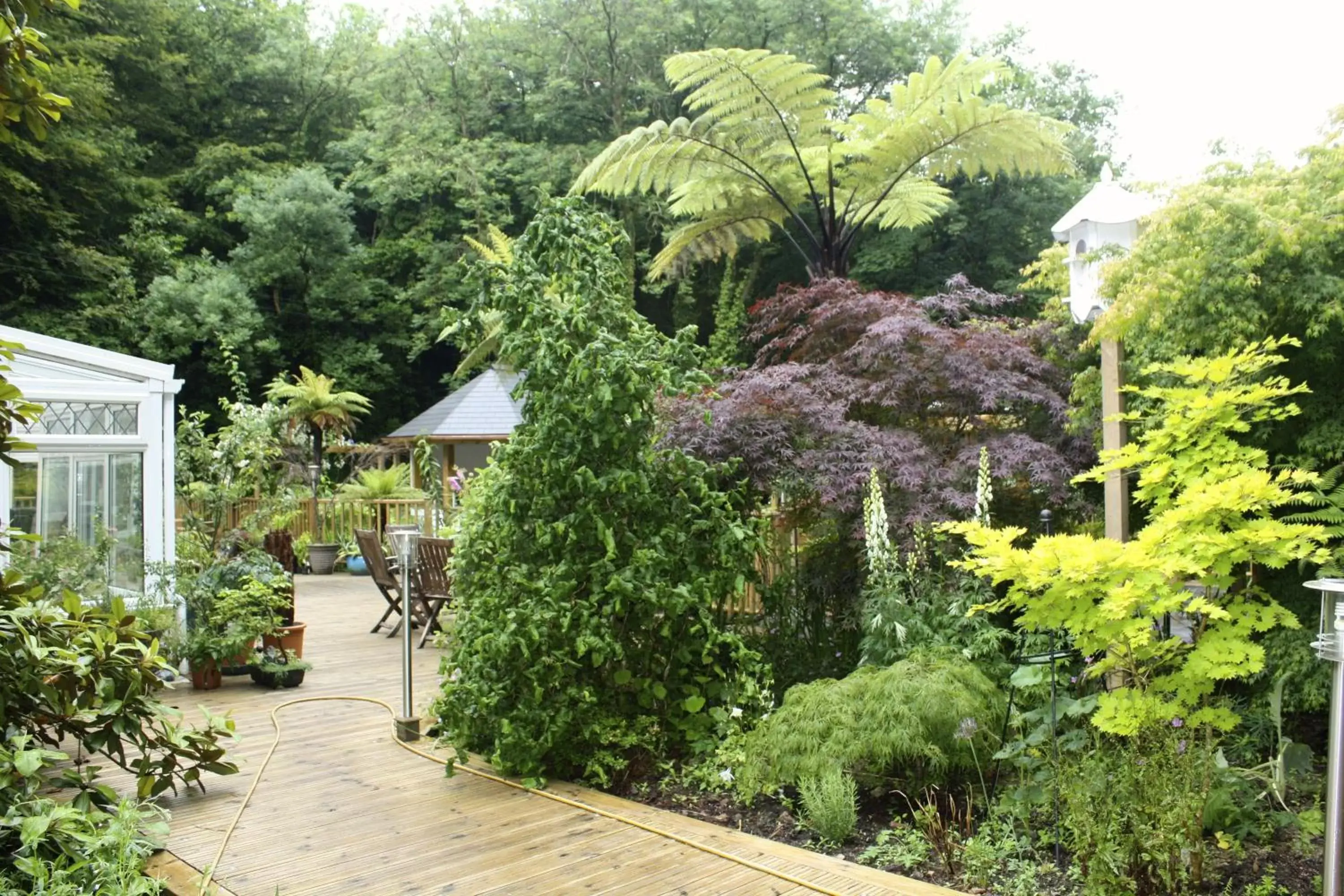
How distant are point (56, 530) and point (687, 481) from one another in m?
4.27

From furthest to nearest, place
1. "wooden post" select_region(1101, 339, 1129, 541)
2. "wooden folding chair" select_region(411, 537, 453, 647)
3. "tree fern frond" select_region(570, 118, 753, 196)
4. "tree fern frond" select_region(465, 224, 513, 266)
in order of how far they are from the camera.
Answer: "tree fern frond" select_region(465, 224, 513, 266), "tree fern frond" select_region(570, 118, 753, 196), "wooden folding chair" select_region(411, 537, 453, 647), "wooden post" select_region(1101, 339, 1129, 541)

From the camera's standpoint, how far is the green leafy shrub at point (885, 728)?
11.9ft

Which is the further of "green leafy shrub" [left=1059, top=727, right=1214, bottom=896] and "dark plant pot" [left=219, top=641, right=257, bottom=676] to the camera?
"dark plant pot" [left=219, top=641, right=257, bottom=676]

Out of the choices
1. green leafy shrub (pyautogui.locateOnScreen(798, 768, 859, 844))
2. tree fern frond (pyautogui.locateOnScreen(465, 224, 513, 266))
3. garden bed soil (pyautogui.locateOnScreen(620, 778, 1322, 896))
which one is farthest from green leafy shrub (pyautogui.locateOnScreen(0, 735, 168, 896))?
tree fern frond (pyautogui.locateOnScreen(465, 224, 513, 266))

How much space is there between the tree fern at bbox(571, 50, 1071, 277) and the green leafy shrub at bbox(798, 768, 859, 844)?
17.5 feet

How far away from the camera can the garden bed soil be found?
2963mm

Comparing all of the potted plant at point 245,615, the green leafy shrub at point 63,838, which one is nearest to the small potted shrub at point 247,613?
the potted plant at point 245,615

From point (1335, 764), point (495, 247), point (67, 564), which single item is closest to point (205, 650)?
point (67, 564)

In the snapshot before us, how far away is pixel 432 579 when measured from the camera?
7.59 metres

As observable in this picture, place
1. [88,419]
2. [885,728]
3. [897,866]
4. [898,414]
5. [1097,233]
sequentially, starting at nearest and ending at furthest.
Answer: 1. [897,866]
2. [885,728]
3. [1097,233]
4. [898,414]
5. [88,419]

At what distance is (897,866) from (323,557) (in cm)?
1195

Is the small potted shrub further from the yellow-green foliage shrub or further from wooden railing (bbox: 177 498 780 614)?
wooden railing (bbox: 177 498 780 614)

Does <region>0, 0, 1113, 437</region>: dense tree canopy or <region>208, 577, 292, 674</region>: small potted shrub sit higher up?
<region>0, 0, 1113, 437</region>: dense tree canopy

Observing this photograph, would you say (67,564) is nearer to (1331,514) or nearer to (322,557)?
(1331,514)
